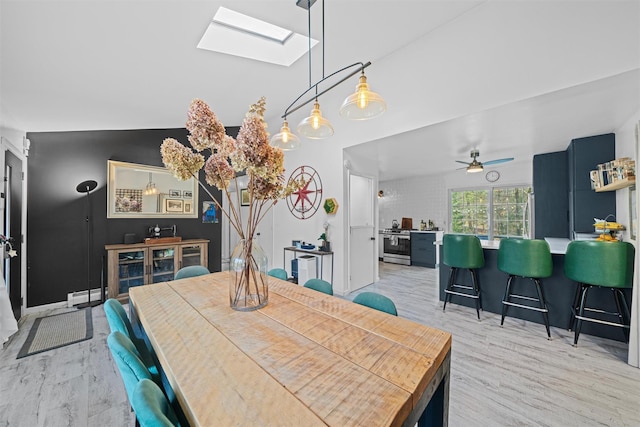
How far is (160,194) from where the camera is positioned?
4.36 metres

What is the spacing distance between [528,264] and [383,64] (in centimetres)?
277

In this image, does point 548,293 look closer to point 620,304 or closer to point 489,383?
point 620,304

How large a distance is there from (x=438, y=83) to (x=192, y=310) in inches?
120

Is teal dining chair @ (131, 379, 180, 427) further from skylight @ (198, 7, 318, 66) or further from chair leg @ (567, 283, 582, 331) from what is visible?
chair leg @ (567, 283, 582, 331)

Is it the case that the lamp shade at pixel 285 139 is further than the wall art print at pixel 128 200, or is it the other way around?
the wall art print at pixel 128 200

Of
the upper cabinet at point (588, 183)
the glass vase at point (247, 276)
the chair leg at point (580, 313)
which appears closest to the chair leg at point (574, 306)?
the chair leg at point (580, 313)

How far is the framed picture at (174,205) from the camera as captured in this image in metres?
4.42

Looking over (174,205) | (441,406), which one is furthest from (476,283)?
(174,205)

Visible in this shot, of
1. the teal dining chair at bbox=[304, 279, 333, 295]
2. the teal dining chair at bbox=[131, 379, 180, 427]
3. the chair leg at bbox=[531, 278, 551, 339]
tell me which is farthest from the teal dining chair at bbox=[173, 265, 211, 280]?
the chair leg at bbox=[531, 278, 551, 339]

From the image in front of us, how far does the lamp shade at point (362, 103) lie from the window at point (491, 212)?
5.22 meters

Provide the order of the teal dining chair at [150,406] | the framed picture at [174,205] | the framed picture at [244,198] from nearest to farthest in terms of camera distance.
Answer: the teal dining chair at [150,406] → the framed picture at [174,205] → the framed picture at [244,198]

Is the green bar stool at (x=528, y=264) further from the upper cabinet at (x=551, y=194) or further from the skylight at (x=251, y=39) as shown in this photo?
the skylight at (x=251, y=39)

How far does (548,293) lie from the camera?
2.91 meters

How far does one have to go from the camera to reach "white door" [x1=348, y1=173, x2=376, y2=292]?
14.1 ft
